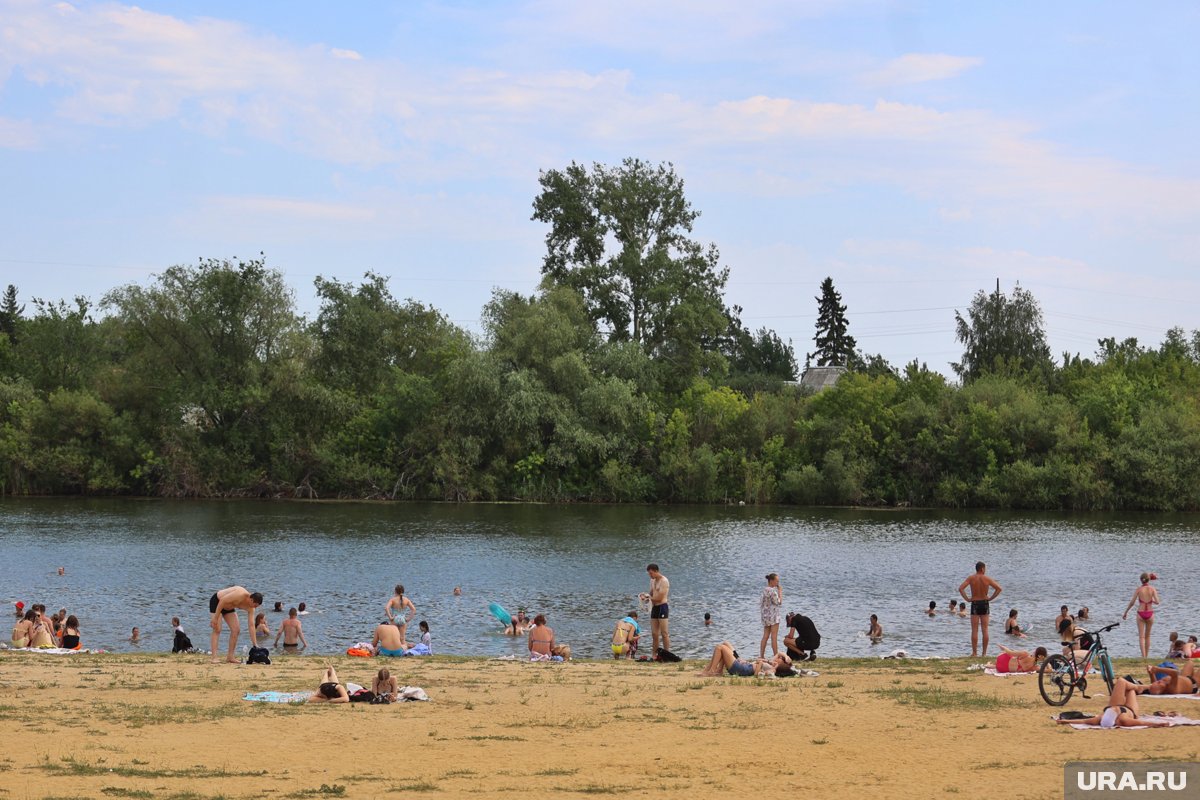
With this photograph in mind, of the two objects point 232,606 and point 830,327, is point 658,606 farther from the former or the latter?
point 830,327

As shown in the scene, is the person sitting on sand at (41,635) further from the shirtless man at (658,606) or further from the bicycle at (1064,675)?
the bicycle at (1064,675)

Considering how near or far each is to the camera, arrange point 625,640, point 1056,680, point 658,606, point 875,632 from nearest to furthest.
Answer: point 1056,680, point 658,606, point 625,640, point 875,632

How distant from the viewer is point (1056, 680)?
54.2 feet

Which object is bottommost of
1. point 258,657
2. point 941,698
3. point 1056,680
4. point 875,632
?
point 258,657

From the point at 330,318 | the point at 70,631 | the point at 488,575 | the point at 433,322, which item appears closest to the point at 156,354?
the point at 330,318

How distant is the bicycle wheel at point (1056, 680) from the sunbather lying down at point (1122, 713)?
42.9 inches

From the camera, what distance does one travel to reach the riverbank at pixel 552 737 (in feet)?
41.5

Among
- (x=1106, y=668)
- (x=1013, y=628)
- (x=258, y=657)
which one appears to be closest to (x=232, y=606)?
(x=258, y=657)

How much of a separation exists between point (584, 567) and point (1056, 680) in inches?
997

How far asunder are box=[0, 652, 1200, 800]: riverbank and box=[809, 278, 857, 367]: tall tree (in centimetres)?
10578

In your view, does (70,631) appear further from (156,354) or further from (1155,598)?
(156,354)

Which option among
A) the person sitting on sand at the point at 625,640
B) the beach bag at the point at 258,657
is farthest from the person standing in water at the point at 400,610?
the person sitting on sand at the point at 625,640

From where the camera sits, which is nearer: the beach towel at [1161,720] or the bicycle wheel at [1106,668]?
the beach towel at [1161,720]

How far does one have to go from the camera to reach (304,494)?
244 ft
